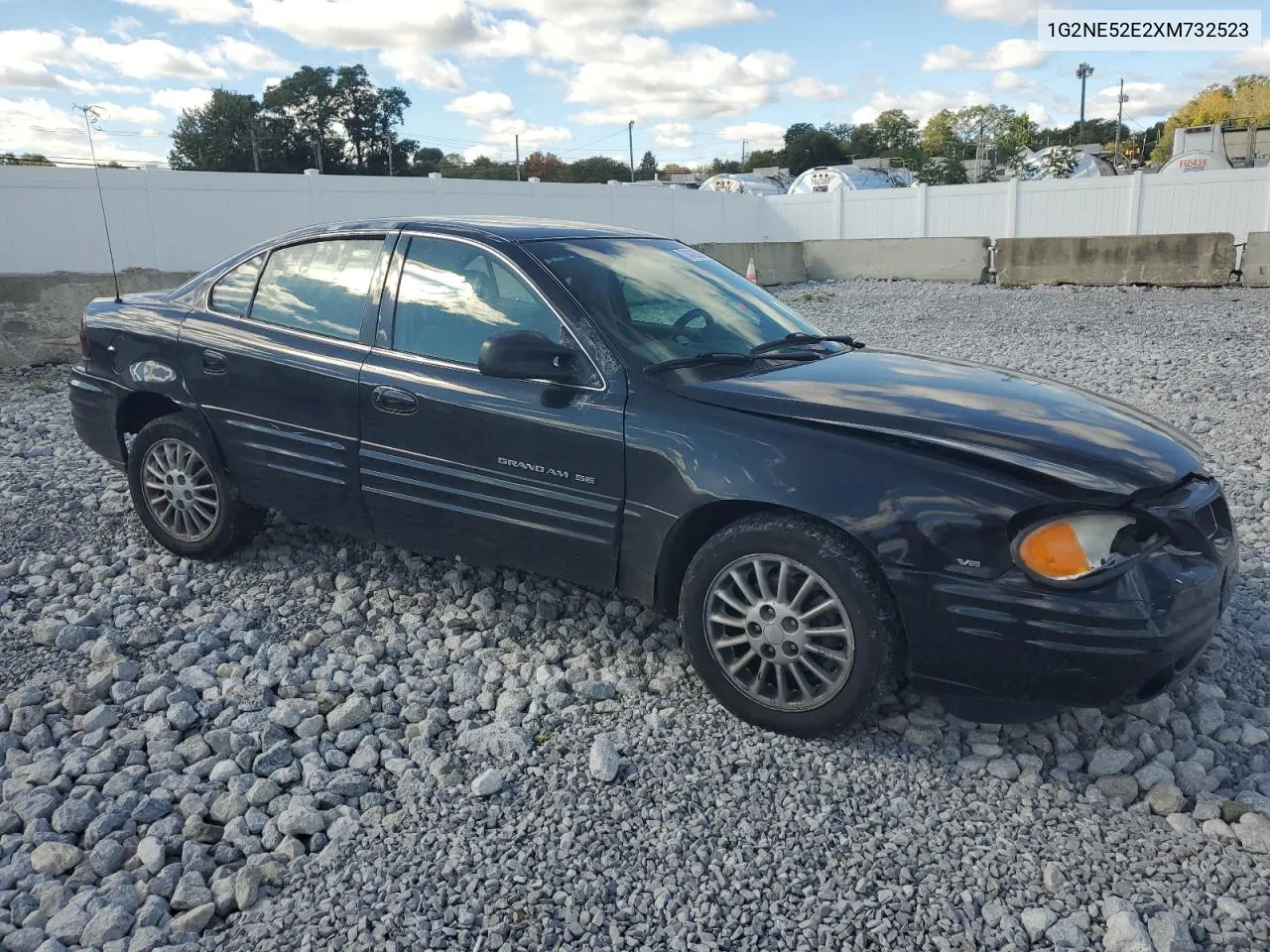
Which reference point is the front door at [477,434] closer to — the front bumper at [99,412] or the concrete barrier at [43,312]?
the front bumper at [99,412]

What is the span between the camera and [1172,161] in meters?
36.3

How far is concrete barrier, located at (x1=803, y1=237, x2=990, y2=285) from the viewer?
19.7 m

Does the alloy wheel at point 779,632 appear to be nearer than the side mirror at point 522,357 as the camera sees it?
Yes

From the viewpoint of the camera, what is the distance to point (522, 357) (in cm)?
340

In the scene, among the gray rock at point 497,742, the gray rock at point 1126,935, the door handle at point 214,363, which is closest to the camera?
the gray rock at point 1126,935

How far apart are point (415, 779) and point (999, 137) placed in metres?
65.0

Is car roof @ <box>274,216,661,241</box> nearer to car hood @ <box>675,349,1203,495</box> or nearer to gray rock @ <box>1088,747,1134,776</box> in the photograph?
car hood @ <box>675,349,1203,495</box>

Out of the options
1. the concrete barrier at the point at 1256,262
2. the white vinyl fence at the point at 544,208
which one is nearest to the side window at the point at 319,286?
the white vinyl fence at the point at 544,208

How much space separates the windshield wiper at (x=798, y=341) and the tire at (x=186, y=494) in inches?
99.4

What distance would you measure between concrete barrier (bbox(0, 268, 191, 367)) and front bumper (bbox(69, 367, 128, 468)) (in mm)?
5378

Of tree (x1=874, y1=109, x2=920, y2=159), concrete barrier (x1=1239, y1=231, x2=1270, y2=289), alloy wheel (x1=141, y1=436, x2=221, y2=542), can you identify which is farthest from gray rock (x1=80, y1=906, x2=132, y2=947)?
tree (x1=874, y1=109, x2=920, y2=159)

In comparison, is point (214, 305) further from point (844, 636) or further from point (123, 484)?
point (844, 636)

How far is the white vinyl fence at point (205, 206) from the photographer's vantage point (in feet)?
44.4

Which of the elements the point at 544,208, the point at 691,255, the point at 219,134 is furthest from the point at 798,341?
the point at 219,134
